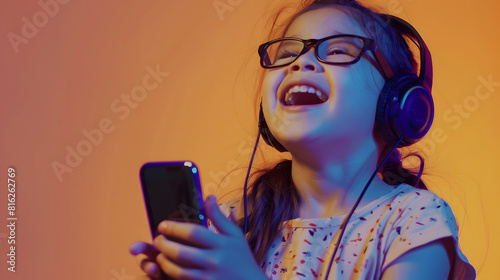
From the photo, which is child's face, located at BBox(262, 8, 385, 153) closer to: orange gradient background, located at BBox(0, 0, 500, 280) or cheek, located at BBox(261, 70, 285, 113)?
cheek, located at BBox(261, 70, 285, 113)

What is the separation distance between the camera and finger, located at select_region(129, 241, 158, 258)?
2.29 feet

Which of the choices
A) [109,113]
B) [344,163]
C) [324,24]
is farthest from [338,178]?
[109,113]

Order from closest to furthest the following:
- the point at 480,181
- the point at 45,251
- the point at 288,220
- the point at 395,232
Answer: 1. the point at 395,232
2. the point at 288,220
3. the point at 480,181
4. the point at 45,251

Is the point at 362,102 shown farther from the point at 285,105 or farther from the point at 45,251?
the point at 45,251

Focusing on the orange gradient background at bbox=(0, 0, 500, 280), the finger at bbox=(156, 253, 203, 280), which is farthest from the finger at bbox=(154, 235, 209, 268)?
the orange gradient background at bbox=(0, 0, 500, 280)

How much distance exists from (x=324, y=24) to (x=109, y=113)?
29.7 inches

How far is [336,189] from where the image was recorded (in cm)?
89

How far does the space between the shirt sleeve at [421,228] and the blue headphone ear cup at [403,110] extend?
10cm

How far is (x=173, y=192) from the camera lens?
69 centimetres

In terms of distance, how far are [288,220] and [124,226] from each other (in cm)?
65

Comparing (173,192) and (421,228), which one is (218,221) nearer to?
(173,192)

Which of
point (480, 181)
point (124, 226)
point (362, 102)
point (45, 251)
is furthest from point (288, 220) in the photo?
point (45, 251)

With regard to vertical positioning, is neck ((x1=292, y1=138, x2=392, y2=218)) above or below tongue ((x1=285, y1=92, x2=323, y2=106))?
below

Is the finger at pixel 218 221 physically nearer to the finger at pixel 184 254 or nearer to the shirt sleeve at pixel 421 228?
the finger at pixel 184 254
